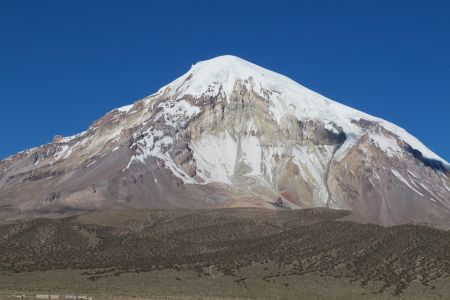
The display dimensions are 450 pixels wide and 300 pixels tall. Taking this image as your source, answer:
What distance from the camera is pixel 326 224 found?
4626 inches

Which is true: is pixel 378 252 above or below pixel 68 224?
below

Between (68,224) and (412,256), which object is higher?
(68,224)

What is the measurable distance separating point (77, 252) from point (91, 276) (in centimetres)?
2475

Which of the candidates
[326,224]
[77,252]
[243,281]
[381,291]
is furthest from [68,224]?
[381,291]

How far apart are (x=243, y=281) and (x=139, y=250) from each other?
30.4 m

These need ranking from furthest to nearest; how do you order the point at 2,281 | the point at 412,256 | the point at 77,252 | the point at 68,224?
the point at 68,224, the point at 77,252, the point at 412,256, the point at 2,281

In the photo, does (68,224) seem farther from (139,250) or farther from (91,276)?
(91,276)

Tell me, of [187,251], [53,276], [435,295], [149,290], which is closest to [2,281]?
[53,276]

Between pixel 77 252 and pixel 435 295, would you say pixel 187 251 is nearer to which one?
pixel 77 252

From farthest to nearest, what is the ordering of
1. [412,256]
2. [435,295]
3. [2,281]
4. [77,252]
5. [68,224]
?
[68,224] → [77,252] → [412,256] → [2,281] → [435,295]

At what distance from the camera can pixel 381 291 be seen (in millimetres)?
79562

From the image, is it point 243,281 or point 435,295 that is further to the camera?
point 243,281

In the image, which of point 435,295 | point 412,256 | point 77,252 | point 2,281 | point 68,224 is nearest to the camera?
point 435,295

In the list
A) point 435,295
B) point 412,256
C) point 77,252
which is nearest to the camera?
point 435,295
